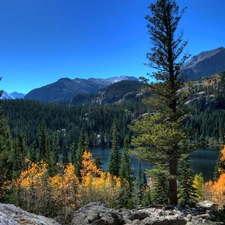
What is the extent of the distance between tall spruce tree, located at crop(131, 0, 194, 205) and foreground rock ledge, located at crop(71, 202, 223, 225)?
10.2 feet

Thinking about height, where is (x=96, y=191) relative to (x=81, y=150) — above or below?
→ below

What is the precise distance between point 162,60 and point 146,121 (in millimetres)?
4649

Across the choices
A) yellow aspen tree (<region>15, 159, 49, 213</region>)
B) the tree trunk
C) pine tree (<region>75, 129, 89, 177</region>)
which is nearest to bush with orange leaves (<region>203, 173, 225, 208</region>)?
yellow aspen tree (<region>15, 159, 49, 213</region>)

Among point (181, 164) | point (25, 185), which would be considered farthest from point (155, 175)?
point (25, 185)

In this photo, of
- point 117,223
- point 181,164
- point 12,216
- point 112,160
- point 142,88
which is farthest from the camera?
point 112,160

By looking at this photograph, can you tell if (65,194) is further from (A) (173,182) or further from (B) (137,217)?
(B) (137,217)

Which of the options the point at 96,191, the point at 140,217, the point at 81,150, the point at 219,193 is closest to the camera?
the point at 140,217

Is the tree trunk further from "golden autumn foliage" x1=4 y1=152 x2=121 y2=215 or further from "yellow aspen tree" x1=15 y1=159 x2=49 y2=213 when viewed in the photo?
"yellow aspen tree" x1=15 y1=159 x2=49 y2=213

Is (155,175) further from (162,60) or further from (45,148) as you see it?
(45,148)

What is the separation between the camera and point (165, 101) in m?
18.5

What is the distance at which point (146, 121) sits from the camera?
60.6ft

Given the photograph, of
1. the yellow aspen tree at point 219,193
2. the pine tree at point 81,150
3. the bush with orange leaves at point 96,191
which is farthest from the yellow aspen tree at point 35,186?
the yellow aspen tree at point 219,193

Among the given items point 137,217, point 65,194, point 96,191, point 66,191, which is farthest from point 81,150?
point 137,217

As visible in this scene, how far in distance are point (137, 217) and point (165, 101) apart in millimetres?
8182
